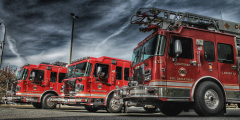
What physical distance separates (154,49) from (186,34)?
1218mm

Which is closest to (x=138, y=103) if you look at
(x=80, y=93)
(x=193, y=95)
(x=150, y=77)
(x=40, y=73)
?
(x=150, y=77)

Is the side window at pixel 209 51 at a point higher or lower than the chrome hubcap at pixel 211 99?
higher

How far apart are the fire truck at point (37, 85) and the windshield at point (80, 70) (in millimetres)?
2674

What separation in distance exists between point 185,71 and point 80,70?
553 centimetres

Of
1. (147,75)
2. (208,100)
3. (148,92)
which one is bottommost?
(208,100)

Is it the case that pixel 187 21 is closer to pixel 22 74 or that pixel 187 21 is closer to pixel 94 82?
pixel 94 82

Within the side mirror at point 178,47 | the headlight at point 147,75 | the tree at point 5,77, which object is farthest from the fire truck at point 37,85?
the tree at point 5,77

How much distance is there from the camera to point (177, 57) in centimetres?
626

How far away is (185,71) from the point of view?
626cm

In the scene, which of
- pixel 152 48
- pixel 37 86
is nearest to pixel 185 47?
pixel 152 48

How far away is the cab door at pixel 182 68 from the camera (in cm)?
602

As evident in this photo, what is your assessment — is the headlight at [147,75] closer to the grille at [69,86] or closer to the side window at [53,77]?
the grille at [69,86]

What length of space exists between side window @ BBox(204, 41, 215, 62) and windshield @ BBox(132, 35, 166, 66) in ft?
5.17

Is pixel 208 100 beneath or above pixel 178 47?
beneath
